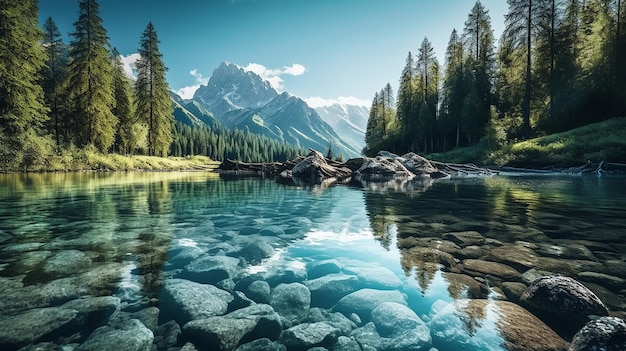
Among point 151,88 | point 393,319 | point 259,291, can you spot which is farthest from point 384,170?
point 151,88

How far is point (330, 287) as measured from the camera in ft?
13.0

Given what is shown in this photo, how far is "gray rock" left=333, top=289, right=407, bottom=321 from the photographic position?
336 cm

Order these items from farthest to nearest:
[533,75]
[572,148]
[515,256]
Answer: [533,75], [572,148], [515,256]

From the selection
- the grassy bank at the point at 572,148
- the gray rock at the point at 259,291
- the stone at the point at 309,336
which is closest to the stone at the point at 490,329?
the stone at the point at 309,336

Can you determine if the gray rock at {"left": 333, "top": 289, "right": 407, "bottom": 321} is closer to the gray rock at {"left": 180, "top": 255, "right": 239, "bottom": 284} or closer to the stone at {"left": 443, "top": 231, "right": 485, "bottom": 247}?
the gray rock at {"left": 180, "top": 255, "right": 239, "bottom": 284}

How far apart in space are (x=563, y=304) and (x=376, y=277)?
2.10 metres

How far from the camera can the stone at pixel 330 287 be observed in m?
3.62

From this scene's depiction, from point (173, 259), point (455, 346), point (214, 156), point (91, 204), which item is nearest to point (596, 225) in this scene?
point (455, 346)

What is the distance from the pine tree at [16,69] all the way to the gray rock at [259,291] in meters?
31.8

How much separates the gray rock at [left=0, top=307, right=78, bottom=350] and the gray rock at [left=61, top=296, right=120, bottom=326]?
0.08 meters

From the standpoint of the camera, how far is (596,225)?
22.6ft

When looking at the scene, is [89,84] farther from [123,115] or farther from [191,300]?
[191,300]

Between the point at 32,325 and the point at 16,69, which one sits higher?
the point at 16,69

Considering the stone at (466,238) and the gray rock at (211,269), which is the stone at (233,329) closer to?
the gray rock at (211,269)
